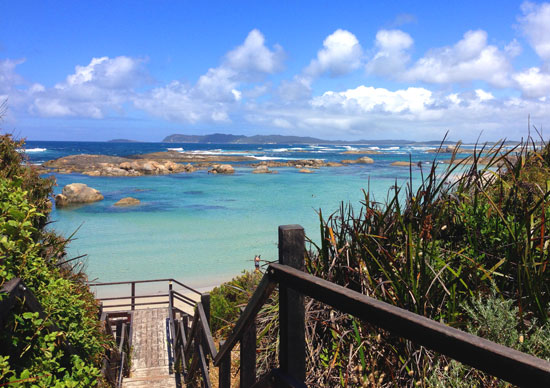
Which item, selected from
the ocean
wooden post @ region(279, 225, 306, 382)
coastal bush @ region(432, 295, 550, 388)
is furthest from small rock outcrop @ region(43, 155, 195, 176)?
wooden post @ region(279, 225, 306, 382)

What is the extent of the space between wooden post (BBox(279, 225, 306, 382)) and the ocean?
173 inches

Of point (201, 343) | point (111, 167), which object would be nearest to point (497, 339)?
Result: point (201, 343)

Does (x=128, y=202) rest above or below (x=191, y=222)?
above

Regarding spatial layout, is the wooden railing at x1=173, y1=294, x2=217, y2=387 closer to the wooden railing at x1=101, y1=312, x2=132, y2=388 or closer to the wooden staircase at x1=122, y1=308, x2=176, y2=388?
the wooden staircase at x1=122, y1=308, x2=176, y2=388

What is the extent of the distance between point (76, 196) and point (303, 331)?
3283 centimetres

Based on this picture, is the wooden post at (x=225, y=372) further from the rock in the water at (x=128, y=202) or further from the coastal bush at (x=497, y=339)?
the rock in the water at (x=128, y=202)

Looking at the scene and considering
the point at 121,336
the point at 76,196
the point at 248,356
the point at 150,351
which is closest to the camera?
the point at 248,356

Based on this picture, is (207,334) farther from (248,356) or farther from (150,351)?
(150,351)

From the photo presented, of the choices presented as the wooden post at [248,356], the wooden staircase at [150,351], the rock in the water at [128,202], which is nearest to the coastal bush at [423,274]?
the wooden post at [248,356]

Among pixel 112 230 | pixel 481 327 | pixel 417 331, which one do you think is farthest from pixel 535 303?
pixel 112 230

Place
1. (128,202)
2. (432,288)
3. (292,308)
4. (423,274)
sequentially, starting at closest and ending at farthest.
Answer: (292,308)
(423,274)
(432,288)
(128,202)

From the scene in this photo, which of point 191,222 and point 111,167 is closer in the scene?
point 191,222

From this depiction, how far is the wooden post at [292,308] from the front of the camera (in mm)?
1784

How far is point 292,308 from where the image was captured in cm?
179
